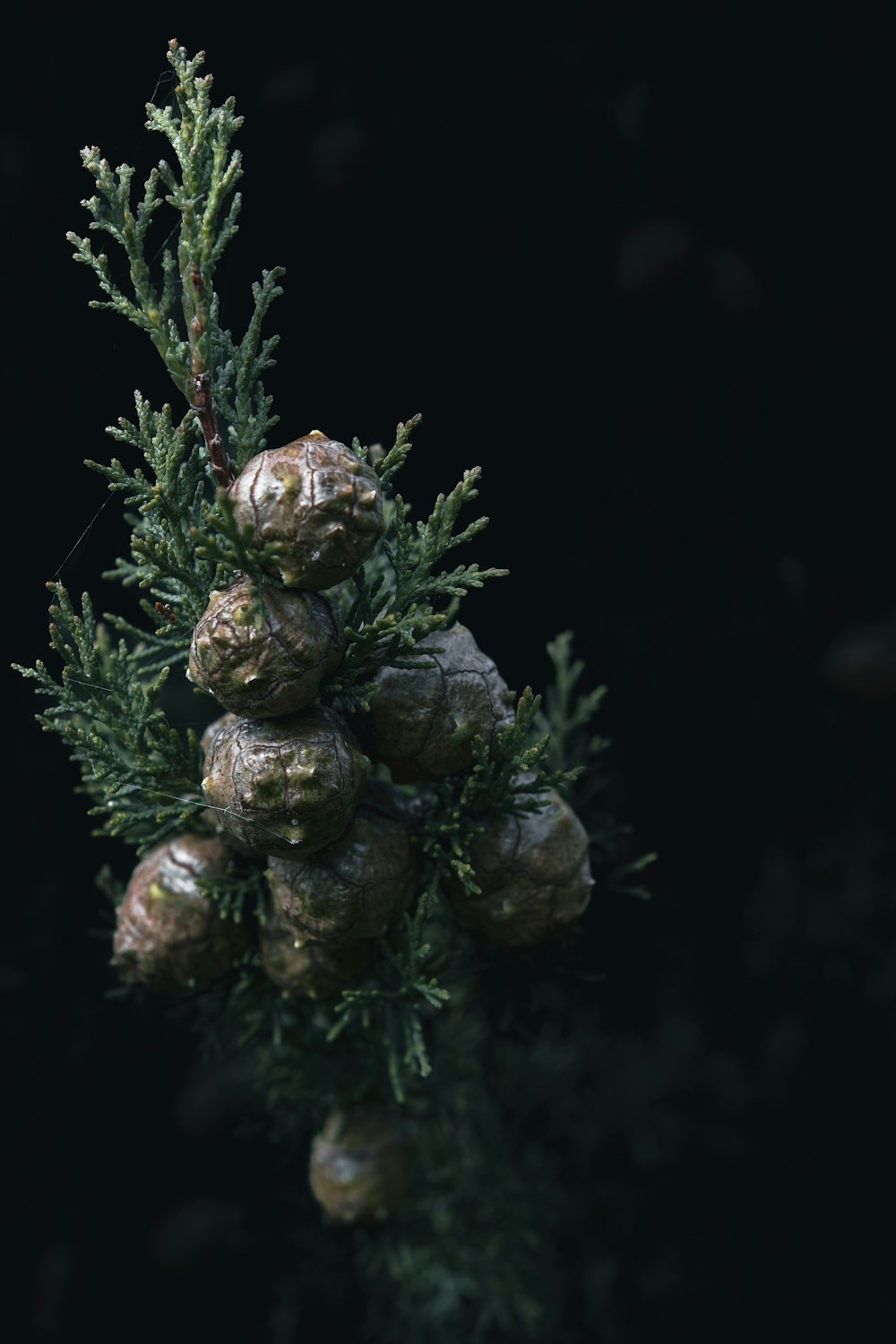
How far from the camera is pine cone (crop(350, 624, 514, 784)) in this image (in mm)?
937

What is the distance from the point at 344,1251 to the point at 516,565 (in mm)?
1115

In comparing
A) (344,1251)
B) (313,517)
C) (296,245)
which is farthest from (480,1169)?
(296,245)

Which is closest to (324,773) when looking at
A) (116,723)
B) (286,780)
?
(286,780)

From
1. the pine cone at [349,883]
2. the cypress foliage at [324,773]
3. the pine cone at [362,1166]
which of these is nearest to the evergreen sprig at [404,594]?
the cypress foliage at [324,773]

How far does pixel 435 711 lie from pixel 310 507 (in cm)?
23

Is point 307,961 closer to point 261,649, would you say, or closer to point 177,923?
point 177,923

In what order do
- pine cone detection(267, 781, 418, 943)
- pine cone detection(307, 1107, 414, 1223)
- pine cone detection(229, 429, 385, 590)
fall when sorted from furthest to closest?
pine cone detection(307, 1107, 414, 1223) → pine cone detection(267, 781, 418, 943) → pine cone detection(229, 429, 385, 590)

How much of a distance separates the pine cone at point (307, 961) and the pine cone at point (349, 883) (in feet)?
0.18

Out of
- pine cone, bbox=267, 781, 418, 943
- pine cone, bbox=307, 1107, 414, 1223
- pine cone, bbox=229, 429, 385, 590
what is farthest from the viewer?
pine cone, bbox=307, 1107, 414, 1223

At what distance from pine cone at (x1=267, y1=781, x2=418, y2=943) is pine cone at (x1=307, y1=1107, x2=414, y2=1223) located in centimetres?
39

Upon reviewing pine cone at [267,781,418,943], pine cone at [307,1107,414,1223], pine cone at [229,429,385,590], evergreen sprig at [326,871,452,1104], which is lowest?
pine cone at [307,1107,414,1223]

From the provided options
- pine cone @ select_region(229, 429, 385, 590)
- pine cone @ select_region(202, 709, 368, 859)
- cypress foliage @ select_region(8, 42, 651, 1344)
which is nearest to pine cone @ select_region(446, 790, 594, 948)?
cypress foliage @ select_region(8, 42, 651, 1344)

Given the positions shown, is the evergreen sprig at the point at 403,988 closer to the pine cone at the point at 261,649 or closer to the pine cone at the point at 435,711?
the pine cone at the point at 435,711

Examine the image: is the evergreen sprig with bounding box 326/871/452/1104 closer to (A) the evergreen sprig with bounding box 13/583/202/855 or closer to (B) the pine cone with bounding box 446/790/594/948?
(B) the pine cone with bounding box 446/790/594/948
